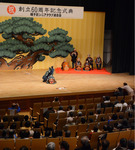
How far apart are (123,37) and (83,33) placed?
2.29 metres

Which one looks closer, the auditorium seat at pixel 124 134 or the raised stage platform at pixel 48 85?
the auditorium seat at pixel 124 134

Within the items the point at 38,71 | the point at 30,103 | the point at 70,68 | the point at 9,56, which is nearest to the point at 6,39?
the point at 9,56

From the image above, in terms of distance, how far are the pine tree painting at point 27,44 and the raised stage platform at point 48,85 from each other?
2.32ft

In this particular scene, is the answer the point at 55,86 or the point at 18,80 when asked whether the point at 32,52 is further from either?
the point at 55,86

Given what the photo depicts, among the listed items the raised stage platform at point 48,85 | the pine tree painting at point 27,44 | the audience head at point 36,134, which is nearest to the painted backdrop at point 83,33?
the pine tree painting at point 27,44

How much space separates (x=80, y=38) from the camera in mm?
13859

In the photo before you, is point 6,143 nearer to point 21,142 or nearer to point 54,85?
point 21,142

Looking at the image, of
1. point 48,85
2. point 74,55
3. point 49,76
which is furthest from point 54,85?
point 74,55

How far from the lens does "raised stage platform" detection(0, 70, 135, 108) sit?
867 centimetres

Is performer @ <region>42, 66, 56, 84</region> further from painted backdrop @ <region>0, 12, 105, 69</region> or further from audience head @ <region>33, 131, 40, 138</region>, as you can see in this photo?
audience head @ <region>33, 131, 40, 138</region>

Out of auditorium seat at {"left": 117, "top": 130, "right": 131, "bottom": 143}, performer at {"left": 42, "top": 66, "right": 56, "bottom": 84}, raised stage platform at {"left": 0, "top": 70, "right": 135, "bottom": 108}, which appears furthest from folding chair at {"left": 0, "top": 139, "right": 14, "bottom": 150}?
performer at {"left": 42, "top": 66, "right": 56, "bottom": 84}

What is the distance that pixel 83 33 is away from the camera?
1386 cm

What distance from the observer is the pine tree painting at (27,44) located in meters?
12.6

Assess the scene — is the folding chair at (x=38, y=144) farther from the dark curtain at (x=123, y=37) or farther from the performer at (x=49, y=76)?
the dark curtain at (x=123, y=37)
